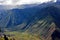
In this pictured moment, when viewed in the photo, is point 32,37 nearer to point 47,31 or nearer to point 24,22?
point 24,22

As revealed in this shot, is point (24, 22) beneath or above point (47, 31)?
above

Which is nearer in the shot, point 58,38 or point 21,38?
point 21,38

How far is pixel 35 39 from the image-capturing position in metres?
152

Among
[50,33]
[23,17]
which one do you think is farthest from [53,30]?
[23,17]

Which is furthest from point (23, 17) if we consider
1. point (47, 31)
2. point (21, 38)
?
point (21, 38)

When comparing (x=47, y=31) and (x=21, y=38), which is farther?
(x=47, y=31)

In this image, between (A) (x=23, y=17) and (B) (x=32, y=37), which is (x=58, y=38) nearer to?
(B) (x=32, y=37)

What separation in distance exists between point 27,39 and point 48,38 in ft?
104

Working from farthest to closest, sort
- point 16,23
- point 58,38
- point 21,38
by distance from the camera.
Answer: point 16,23, point 58,38, point 21,38

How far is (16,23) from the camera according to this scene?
634 ft

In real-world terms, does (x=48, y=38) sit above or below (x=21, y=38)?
below

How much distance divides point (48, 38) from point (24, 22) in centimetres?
2446

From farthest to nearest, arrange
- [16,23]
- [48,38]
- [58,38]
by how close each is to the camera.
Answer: [16,23], [48,38], [58,38]

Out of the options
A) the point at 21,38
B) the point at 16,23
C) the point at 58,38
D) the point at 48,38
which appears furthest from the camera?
the point at 16,23
